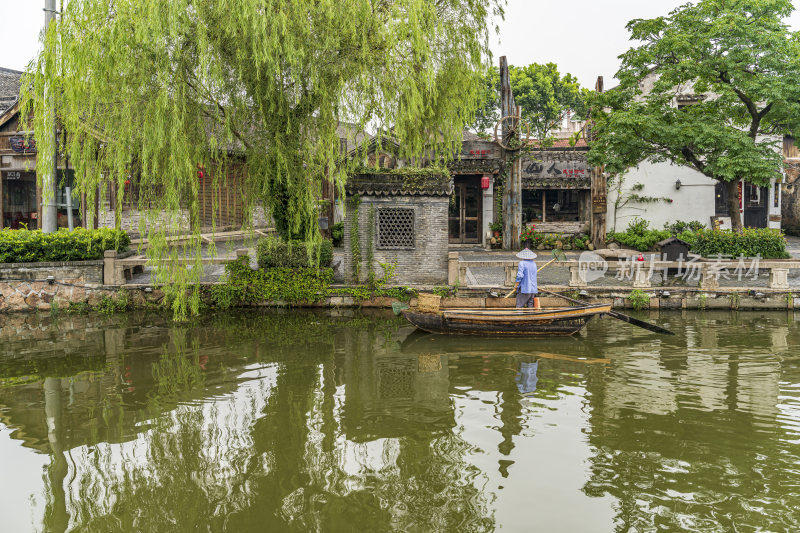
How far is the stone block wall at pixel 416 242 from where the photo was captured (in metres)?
15.6

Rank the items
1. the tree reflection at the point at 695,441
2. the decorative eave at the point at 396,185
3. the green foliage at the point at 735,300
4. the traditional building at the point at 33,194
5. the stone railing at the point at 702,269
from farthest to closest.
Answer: the traditional building at the point at 33,194 < the decorative eave at the point at 396,185 < the green foliage at the point at 735,300 < the stone railing at the point at 702,269 < the tree reflection at the point at 695,441

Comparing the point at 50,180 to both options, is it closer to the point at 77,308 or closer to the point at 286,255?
the point at 77,308

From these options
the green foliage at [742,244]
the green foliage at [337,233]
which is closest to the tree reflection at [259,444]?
the green foliage at [742,244]

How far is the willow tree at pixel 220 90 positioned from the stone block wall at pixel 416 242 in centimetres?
163

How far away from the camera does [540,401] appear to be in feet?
27.1

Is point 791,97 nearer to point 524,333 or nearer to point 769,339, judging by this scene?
point 769,339

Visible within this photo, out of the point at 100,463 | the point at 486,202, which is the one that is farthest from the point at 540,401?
the point at 486,202

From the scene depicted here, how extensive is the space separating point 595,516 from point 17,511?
5.07m

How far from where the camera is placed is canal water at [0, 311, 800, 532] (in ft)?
17.5

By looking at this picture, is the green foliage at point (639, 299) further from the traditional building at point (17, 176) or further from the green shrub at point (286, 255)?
the traditional building at point (17, 176)

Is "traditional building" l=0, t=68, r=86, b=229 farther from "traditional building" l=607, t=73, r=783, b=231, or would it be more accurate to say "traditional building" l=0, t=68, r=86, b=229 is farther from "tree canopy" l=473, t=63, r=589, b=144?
"tree canopy" l=473, t=63, r=589, b=144

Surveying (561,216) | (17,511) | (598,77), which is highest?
(598,77)

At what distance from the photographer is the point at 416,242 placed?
51.3 feet

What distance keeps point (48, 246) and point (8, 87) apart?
40.9ft
